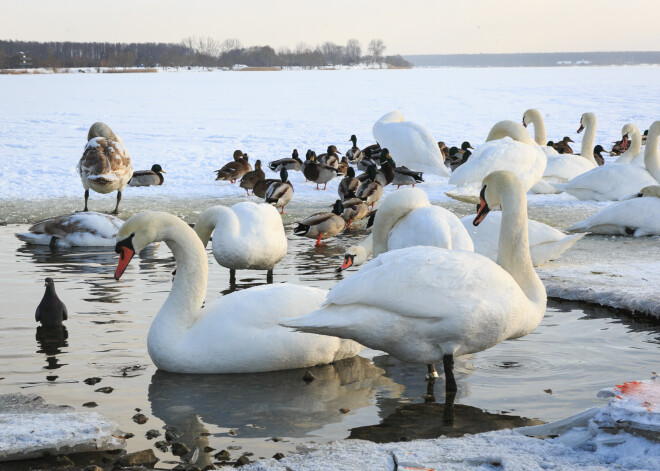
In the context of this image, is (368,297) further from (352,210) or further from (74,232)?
(352,210)

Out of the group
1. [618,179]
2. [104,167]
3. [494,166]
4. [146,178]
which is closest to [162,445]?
[494,166]

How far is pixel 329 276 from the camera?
26.4 feet

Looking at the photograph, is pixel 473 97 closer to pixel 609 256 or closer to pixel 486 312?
pixel 609 256

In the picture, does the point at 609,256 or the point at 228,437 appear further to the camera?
the point at 609,256

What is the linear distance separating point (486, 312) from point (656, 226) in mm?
5869

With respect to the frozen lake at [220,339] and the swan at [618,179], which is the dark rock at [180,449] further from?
the swan at [618,179]

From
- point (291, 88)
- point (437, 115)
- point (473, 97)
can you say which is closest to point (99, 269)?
point (437, 115)

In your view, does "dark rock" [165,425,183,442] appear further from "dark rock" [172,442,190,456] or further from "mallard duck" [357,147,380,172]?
"mallard duck" [357,147,380,172]

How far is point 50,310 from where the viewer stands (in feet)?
20.0

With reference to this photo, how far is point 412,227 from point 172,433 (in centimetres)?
308

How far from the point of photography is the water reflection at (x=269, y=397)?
4.46 m

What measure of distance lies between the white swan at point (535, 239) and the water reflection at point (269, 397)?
2.94m

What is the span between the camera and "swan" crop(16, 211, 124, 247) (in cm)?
961

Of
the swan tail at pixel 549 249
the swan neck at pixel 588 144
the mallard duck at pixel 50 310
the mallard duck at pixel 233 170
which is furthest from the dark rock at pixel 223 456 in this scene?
the swan neck at pixel 588 144
